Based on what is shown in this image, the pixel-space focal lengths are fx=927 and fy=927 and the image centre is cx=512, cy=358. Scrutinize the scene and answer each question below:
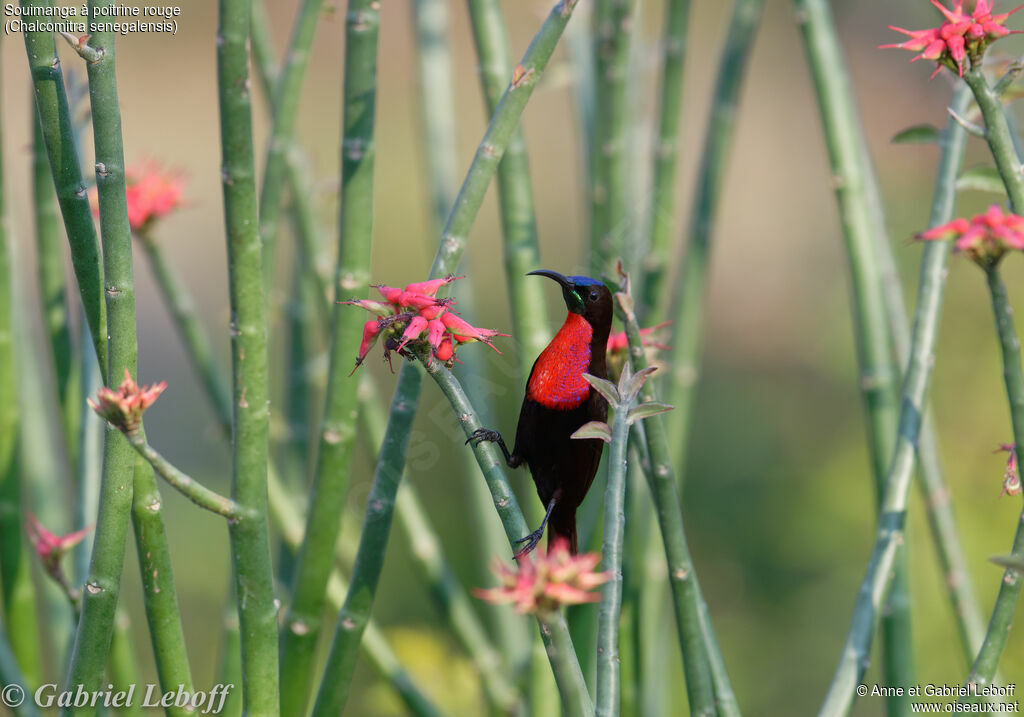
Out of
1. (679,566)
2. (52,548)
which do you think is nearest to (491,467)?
(679,566)

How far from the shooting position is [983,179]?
3.31 feet

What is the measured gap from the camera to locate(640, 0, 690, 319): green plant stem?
1515 millimetres

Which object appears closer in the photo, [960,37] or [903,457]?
[960,37]

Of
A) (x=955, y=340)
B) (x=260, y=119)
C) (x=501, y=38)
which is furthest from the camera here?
(x=260, y=119)

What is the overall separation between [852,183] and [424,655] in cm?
139

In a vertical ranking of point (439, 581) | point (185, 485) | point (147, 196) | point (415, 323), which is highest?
point (147, 196)

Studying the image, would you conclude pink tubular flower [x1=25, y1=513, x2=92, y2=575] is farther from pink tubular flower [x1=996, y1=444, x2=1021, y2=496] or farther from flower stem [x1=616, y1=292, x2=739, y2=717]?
pink tubular flower [x1=996, y1=444, x2=1021, y2=496]

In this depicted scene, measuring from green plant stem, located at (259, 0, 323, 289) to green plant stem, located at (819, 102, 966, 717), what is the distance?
0.88 meters

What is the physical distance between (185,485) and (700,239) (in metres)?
1.14

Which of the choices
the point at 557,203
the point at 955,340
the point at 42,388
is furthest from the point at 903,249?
the point at 42,388

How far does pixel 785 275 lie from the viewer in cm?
396

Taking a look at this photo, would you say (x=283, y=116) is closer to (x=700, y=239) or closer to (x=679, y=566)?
(x=700, y=239)

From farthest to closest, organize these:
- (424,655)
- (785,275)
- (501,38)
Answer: (785,275) → (424,655) → (501,38)

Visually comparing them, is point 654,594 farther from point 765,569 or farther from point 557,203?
point 557,203
